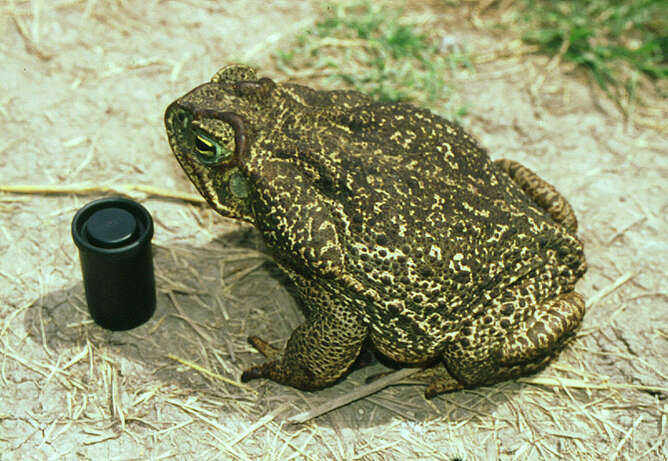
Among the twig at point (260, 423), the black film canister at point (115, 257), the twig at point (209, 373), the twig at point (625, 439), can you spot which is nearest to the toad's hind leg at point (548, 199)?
the twig at point (625, 439)

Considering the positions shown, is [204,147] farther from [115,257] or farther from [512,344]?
[512,344]

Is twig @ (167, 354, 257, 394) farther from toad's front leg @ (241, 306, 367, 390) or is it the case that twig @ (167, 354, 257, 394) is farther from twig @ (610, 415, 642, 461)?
twig @ (610, 415, 642, 461)

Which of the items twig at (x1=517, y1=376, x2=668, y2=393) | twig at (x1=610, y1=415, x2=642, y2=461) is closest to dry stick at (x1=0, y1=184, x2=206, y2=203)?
twig at (x1=517, y1=376, x2=668, y2=393)

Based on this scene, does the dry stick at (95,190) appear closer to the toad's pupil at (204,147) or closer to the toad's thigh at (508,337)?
the toad's pupil at (204,147)

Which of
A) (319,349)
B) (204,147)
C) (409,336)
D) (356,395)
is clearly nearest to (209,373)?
(319,349)

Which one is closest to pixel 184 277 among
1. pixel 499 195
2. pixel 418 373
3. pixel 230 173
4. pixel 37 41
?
pixel 230 173

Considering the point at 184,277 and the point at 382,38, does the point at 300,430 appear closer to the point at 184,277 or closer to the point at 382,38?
the point at 184,277
